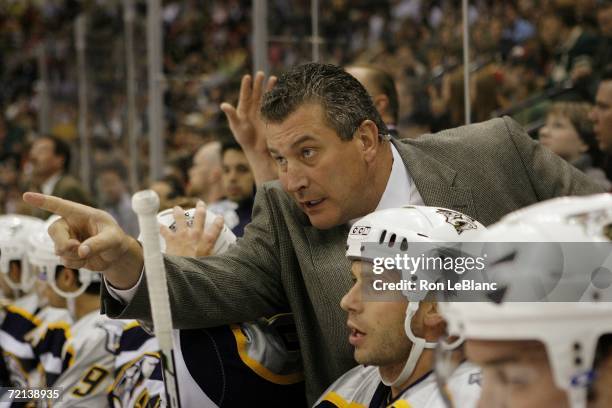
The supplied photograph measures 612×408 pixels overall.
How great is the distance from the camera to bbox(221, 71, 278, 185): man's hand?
3.19 meters

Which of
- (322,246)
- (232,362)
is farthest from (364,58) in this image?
(232,362)

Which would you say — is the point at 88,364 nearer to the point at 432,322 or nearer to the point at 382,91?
the point at 382,91

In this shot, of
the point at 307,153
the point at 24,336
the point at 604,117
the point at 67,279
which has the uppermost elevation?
the point at 307,153

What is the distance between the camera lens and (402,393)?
2033mm

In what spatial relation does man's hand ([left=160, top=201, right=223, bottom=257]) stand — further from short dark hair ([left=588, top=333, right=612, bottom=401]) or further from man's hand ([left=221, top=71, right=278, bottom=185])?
short dark hair ([left=588, top=333, right=612, bottom=401])

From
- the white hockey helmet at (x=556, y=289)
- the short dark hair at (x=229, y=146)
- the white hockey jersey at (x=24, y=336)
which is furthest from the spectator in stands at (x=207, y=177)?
the white hockey helmet at (x=556, y=289)

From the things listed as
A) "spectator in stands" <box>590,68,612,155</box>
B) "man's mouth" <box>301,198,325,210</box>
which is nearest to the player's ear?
"man's mouth" <box>301,198,325,210</box>

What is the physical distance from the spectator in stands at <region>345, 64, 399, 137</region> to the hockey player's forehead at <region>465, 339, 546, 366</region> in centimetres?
235

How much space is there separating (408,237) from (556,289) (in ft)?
2.37

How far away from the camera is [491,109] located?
4121 mm

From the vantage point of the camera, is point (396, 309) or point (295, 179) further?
point (295, 179)

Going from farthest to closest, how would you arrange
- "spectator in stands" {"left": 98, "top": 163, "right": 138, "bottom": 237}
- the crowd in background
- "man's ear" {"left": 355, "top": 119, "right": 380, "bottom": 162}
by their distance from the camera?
1. "spectator in stands" {"left": 98, "top": 163, "right": 138, "bottom": 237}
2. the crowd in background
3. "man's ear" {"left": 355, "top": 119, "right": 380, "bottom": 162}

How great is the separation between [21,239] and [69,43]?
20.5 ft

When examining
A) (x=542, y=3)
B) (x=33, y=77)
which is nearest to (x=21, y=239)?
(x=542, y=3)
